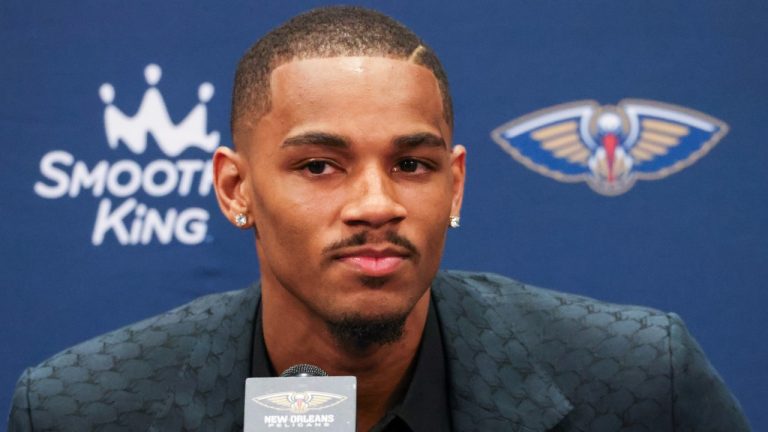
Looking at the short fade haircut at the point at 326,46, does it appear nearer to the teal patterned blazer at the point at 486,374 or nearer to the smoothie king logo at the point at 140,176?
the teal patterned blazer at the point at 486,374

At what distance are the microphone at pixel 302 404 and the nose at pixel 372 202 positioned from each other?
12.6 inches

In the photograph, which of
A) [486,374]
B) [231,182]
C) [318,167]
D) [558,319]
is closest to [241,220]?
[231,182]

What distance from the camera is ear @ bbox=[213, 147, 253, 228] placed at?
185cm

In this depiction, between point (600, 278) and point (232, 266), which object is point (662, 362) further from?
point (232, 266)

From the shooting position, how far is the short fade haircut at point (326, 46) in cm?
174

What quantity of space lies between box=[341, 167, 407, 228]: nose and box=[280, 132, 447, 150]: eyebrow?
5 cm

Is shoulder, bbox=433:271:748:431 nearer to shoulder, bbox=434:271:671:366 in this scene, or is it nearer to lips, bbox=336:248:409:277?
shoulder, bbox=434:271:671:366

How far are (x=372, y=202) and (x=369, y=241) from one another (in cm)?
6

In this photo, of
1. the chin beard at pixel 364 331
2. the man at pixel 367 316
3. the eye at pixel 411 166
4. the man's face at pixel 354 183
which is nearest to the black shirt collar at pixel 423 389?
the man at pixel 367 316

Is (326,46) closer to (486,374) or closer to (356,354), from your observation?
(356,354)

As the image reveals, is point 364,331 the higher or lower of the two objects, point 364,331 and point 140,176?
the lower

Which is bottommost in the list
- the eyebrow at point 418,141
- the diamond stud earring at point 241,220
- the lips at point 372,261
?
the lips at point 372,261

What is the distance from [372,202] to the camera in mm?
1604

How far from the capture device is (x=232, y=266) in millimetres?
2510
